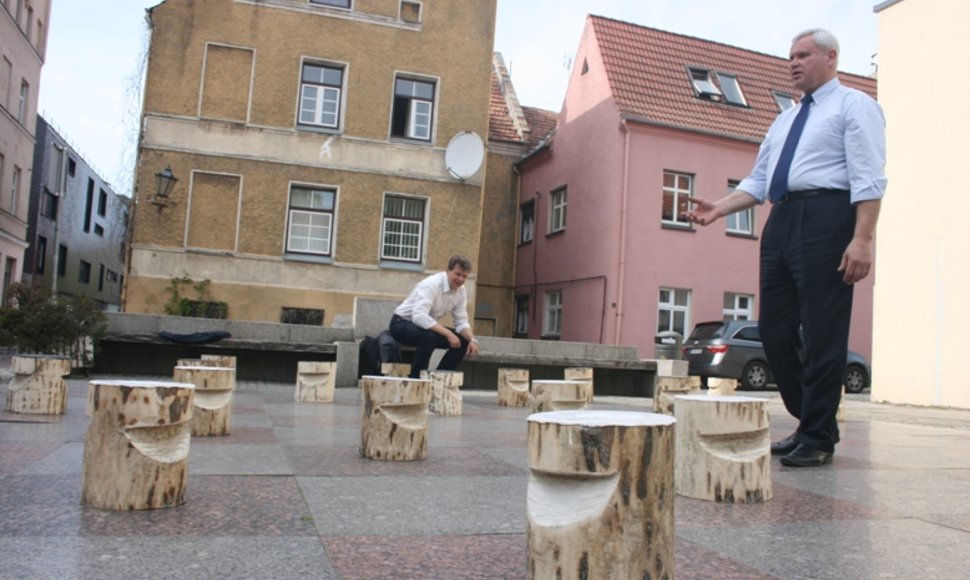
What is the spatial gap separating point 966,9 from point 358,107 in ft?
42.8

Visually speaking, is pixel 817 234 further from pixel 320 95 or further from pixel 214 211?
pixel 320 95

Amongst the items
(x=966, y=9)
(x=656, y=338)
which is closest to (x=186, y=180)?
(x=656, y=338)

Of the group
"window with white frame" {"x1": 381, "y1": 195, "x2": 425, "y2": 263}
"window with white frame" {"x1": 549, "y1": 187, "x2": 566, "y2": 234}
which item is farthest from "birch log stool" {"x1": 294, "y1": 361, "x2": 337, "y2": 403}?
"window with white frame" {"x1": 549, "y1": 187, "x2": 566, "y2": 234}

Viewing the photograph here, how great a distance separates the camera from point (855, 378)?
2069 centimetres

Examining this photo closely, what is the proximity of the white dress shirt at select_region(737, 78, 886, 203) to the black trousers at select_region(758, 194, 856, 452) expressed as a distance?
13 cm

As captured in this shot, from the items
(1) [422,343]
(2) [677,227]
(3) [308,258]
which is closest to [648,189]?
(2) [677,227]

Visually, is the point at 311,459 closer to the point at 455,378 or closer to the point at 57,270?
the point at 455,378

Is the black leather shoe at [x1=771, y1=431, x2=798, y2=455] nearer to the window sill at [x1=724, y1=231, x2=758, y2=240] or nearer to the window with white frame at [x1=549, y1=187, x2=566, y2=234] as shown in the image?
the window sill at [x1=724, y1=231, x2=758, y2=240]

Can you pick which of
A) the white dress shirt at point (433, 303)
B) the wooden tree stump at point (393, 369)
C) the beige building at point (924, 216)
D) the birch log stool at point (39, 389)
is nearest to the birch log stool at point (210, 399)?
the birch log stool at point (39, 389)

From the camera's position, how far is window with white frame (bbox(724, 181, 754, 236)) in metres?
24.1

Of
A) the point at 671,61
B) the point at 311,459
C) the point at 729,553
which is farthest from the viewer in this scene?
the point at 671,61

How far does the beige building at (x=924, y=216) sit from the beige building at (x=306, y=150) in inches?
381

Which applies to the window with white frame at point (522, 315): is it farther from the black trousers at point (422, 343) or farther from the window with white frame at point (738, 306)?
the black trousers at point (422, 343)

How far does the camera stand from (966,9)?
44.3 feet
